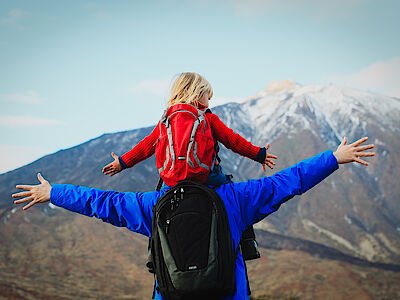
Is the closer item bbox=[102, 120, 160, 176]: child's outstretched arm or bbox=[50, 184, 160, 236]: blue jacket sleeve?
bbox=[50, 184, 160, 236]: blue jacket sleeve

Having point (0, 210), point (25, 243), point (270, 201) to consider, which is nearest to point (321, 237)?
point (25, 243)

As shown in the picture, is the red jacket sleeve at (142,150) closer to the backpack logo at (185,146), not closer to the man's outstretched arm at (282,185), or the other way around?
the backpack logo at (185,146)

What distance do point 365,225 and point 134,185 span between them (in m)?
20.6

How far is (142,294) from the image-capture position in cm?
1978

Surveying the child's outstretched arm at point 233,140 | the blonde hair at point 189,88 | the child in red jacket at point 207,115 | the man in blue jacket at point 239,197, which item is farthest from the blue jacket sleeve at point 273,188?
the blonde hair at point 189,88

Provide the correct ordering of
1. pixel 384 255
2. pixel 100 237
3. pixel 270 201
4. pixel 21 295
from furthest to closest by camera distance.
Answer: pixel 384 255
pixel 100 237
pixel 21 295
pixel 270 201

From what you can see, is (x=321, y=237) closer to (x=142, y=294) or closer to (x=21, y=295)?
(x=142, y=294)

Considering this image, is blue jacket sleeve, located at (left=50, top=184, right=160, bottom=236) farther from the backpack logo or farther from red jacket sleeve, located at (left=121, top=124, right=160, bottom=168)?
red jacket sleeve, located at (left=121, top=124, right=160, bottom=168)

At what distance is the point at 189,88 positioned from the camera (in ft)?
7.26

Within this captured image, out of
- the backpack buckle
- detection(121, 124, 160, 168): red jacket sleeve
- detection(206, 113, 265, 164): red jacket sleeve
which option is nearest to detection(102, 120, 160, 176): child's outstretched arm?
detection(121, 124, 160, 168): red jacket sleeve

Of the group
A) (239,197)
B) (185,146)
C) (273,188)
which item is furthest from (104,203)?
(273,188)

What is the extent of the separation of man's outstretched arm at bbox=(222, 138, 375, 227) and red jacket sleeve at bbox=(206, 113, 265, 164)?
25 centimetres

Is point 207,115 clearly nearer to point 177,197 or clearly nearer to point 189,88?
point 189,88

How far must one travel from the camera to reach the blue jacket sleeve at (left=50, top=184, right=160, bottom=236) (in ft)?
6.70
